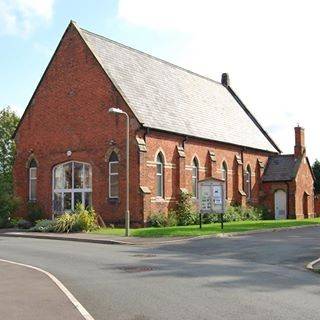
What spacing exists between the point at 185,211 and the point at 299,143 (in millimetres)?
17953

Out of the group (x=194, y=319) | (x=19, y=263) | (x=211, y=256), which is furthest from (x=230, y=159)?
(x=194, y=319)

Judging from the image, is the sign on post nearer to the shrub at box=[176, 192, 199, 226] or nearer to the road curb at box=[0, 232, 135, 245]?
the shrub at box=[176, 192, 199, 226]

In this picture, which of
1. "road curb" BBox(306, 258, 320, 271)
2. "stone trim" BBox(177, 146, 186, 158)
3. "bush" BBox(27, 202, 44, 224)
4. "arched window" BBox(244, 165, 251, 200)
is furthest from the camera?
"arched window" BBox(244, 165, 251, 200)

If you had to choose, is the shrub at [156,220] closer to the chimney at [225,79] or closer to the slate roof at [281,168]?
the slate roof at [281,168]

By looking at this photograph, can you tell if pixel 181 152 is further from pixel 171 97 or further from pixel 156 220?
pixel 156 220

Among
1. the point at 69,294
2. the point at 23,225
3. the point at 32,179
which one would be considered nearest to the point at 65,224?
the point at 23,225

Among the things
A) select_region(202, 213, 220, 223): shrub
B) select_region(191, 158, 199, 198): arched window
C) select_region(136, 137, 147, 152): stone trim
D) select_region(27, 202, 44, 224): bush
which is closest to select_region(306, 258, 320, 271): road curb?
select_region(136, 137, 147, 152): stone trim

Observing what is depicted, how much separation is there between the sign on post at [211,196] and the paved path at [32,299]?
1700 centimetres

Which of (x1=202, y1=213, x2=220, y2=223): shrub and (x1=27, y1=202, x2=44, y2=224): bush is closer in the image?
(x1=27, y1=202, x2=44, y2=224): bush

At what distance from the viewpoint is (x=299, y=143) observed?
1912 inches

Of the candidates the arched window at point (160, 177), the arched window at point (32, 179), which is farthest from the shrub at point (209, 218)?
the arched window at point (32, 179)

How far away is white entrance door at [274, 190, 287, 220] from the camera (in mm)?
46378

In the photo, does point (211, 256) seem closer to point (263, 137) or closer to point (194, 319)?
point (194, 319)

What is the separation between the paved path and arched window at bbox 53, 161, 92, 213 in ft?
71.1
